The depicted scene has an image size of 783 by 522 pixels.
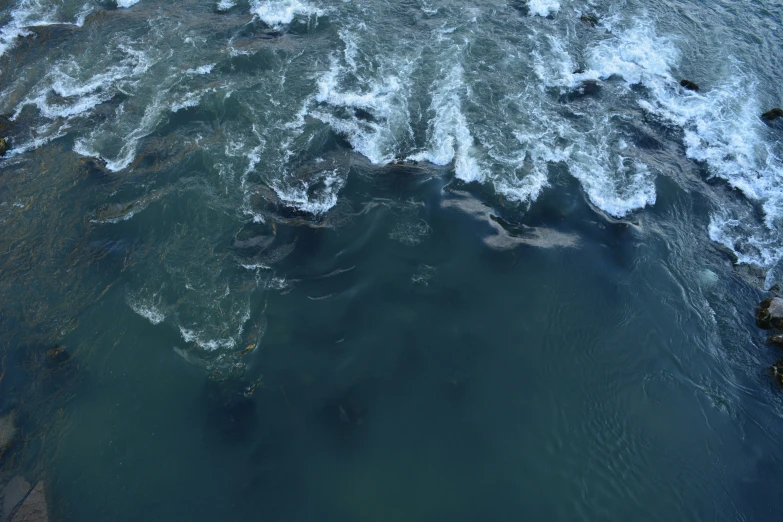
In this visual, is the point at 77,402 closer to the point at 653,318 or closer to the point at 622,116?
the point at 653,318

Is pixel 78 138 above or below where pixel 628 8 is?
below

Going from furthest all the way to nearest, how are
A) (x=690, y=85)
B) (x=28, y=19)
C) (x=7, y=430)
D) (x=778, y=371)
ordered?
(x=28, y=19) → (x=690, y=85) → (x=778, y=371) → (x=7, y=430)

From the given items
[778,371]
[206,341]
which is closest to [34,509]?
[206,341]

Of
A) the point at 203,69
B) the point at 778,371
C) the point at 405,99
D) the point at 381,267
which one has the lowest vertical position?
the point at 778,371

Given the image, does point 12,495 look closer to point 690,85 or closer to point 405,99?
point 405,99

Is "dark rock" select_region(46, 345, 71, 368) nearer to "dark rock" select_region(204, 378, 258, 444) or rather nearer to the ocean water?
the ocean water

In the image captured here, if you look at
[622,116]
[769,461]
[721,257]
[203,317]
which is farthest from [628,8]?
[203,317]

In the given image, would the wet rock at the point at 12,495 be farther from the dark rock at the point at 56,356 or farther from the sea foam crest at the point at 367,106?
the sea foam crest at the point at 367,106
